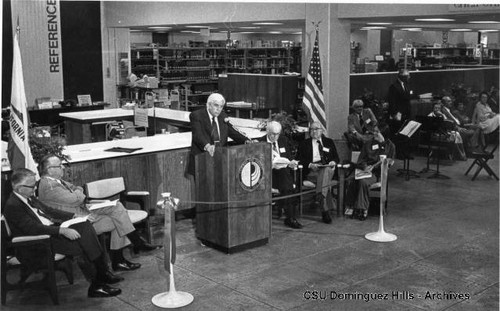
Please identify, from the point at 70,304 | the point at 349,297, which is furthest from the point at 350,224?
the point at 70,304

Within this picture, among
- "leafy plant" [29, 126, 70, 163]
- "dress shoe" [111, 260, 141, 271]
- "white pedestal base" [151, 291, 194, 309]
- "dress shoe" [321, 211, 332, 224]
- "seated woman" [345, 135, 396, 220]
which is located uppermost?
"leafy plant" [29, 126, 70, 163]

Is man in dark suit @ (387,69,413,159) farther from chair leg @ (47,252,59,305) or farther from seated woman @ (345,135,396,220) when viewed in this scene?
chair leg @ (47,252,59,305)

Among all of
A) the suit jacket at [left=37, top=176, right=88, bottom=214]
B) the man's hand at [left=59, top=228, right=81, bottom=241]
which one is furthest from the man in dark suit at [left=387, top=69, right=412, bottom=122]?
the man's hand at [left=59, top=228, right=81, bottom=241]

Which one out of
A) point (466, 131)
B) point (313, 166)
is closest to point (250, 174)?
point (313, 166)

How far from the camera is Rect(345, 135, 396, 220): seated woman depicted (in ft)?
23.5

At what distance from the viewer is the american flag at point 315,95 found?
879 centimetres

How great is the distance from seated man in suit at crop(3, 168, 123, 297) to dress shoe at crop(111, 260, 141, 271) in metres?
0.41

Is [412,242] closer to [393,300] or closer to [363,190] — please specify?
[363,190]

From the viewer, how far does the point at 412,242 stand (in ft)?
20.7

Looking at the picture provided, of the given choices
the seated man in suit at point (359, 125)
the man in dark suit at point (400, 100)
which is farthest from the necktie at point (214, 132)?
the man in dark suit at point (400, 100)

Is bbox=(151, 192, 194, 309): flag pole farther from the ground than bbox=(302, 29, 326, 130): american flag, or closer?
closer

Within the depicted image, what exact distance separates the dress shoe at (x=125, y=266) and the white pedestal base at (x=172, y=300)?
71 cm

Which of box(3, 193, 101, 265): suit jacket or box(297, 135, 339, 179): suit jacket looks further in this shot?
box(297, 135, 339, 179): suit jacket

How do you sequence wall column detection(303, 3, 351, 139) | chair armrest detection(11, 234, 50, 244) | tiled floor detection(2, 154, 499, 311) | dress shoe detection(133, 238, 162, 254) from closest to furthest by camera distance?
1. chair armrest detection(11, 234, 50, 244)
2. tiled floor detection(2, 154, 499, 311)
3. dress shoe detection(133, 238, 162, 254)
4. wall column detection(303, 3, 351, 139)
